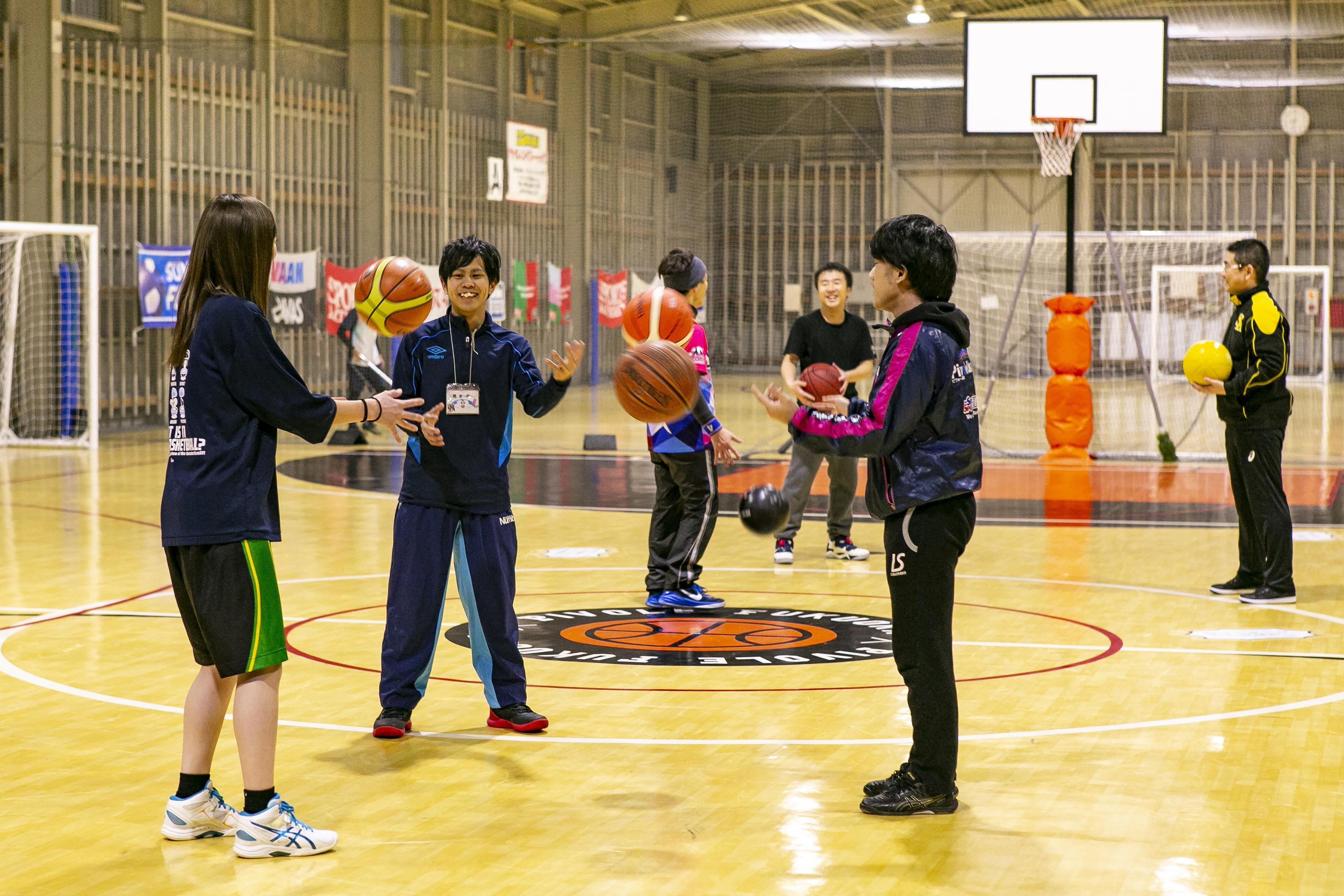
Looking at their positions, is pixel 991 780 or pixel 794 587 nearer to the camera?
pixel 991 780

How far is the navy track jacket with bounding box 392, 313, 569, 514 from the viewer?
5281 mm

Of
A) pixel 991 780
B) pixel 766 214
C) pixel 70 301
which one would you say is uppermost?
pixel 766 214

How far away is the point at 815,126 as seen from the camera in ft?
85.1

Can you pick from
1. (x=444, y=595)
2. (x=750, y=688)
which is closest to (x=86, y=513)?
(x=444, y=595)

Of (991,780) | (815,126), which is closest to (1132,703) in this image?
(991,780)

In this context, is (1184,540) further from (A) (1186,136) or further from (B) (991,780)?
(A) (1186,136)

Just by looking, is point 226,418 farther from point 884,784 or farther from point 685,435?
point 685,435

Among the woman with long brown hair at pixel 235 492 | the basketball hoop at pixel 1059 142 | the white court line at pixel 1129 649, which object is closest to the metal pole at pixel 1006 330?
the basketball hoop at pixel 1059 142

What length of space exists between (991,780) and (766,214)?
2533cm

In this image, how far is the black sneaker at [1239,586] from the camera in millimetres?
8086

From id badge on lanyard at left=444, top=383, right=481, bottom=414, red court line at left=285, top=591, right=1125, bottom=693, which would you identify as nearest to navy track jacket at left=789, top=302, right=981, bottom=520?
id badge on lanyard at left=444, top=383, right=481, bottom=414

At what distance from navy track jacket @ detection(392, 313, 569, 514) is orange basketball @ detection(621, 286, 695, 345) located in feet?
5.10

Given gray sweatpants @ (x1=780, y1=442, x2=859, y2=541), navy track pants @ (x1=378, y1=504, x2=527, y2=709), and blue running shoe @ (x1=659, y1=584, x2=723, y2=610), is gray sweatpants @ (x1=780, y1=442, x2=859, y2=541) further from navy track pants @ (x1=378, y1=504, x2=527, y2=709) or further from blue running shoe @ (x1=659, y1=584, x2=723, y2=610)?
navy track pants @ (x1=378, y1=504, x2=527, y2=709)

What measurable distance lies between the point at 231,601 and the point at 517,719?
5.06 feet
